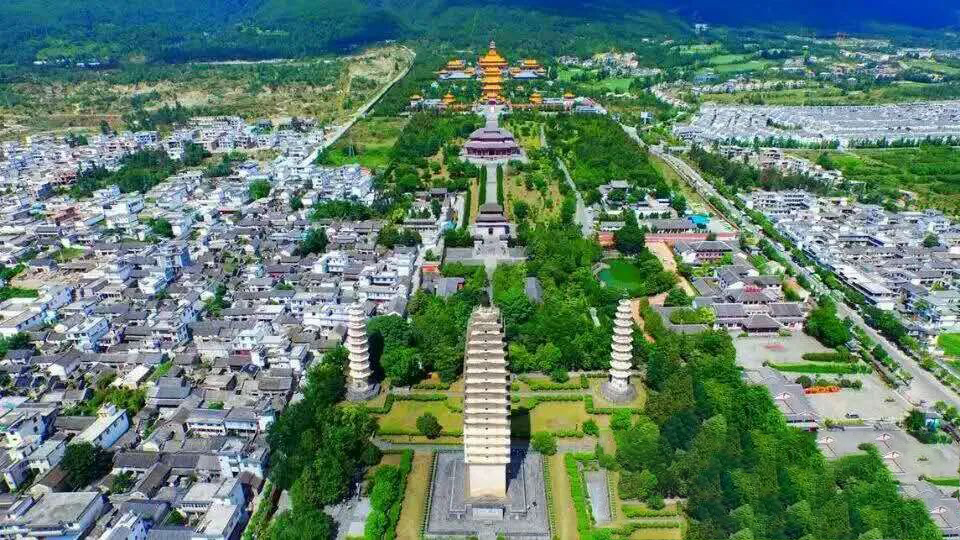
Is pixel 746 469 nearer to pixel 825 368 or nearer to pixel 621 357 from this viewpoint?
pixel 621 357

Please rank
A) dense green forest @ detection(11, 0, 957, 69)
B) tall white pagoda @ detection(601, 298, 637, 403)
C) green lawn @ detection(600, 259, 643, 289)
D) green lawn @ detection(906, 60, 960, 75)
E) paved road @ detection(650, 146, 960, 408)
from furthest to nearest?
dense green forest @ detection(11, 0, 957, 69)
green lawn @ detection(906, 60, 960, 75)
green lawn @ detection(600, 259, 643, 289)
paved road @ detection(650, 146, 960, 408)
tall white pagoda @ detection(601, 298, 637, 403)

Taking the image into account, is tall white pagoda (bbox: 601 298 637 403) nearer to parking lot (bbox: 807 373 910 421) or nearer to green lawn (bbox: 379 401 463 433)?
green lawn (bbox: 379 401 463 433)

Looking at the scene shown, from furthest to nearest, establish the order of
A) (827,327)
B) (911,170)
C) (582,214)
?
(911,170) < (582,214) < (827,327)

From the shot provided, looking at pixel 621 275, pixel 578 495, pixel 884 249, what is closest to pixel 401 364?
pixel 578 495

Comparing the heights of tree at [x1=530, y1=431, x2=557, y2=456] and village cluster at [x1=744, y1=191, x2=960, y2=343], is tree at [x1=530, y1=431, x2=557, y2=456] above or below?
below

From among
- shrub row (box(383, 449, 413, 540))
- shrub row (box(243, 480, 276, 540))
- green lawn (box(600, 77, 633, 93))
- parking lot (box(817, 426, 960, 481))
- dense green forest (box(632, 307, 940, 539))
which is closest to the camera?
dense green forest (box(632, 307, 940, 539))

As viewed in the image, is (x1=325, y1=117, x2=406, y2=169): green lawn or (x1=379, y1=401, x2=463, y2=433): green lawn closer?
(x1=379, y1=401, x2=463, y2=433): green lawn

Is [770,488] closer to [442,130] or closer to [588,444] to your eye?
[588,444]

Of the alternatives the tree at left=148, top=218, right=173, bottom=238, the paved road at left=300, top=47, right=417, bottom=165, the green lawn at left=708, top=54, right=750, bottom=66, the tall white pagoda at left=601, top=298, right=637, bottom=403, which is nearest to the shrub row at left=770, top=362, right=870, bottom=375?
the tall white pagoda at left=601, top=298, right=637, bottom=403
